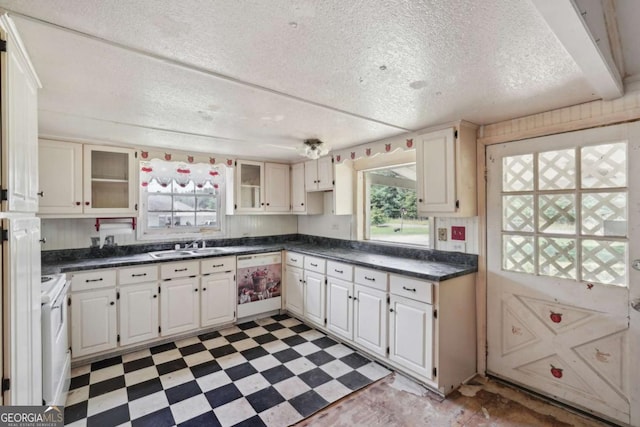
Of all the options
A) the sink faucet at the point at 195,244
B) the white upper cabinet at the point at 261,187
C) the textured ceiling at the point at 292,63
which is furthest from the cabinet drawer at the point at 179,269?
the textured ceiling at the point at 292,63

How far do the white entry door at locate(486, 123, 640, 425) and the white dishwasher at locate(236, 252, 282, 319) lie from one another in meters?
2.38

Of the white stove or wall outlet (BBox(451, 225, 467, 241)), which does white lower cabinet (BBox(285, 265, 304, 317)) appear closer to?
wall outlet (BBox(451, 225, 467, 241))

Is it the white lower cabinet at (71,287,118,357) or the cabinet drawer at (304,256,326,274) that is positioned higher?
the cabinet drawer at (304,256,326,274)

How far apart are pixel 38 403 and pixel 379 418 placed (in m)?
1.89

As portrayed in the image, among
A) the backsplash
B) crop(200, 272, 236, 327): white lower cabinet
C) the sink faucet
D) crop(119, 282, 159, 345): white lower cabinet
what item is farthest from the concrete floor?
the backsplash

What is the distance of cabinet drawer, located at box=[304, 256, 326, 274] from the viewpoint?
3.29 metres

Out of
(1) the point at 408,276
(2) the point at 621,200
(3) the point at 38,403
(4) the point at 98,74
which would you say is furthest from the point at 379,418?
(4) the point at 98,74

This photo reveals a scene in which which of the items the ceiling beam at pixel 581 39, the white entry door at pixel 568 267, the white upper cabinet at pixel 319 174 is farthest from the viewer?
the white upper cabinet at pixel 319 174

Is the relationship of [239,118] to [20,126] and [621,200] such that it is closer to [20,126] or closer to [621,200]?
[20,126]

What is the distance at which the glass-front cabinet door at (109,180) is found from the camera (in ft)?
9.59

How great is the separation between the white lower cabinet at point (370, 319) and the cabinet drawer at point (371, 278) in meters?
0.04

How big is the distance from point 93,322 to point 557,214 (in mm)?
3894

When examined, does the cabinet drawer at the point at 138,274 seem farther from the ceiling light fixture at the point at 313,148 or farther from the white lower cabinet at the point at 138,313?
the ceiling light fixture at the point at 313,148

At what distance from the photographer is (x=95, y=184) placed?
3012 millimetres
